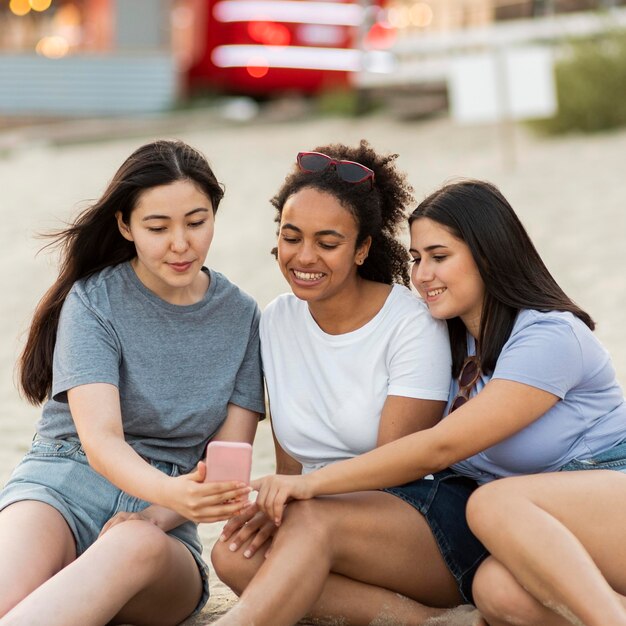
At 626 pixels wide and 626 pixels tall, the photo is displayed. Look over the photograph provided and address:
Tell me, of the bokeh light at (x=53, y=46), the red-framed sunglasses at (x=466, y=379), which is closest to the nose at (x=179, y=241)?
the red-framed sunglasses at (x=466, y=379)

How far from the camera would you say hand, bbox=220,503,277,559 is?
9.71ft

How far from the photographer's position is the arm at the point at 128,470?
2.73 m

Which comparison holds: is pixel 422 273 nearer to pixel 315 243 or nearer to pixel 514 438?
pixel 315 243

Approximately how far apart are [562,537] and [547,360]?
1.44 ft

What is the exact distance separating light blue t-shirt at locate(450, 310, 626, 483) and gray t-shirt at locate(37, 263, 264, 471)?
0.78 m

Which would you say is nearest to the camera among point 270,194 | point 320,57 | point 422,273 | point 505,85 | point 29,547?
point 29,547

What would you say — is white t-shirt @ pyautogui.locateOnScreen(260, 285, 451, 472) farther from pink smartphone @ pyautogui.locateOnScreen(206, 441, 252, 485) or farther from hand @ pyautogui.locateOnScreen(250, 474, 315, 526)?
pink smartphone @ pyautogui.locateOnScreen(206, 441, 252, 485)

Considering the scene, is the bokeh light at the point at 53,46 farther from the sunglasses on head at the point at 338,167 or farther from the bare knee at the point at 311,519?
the bare knee at the point at 311,519

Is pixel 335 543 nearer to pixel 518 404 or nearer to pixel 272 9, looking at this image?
pixel 518 404

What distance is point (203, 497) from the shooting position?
2.72 m

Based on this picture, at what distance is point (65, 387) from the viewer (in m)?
3.00

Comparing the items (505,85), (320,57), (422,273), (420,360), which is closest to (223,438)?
(420,360)

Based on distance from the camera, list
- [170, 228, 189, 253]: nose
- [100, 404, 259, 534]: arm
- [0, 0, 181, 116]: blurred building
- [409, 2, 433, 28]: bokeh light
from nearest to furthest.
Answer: [100, 404, 259, 534]: arm < [170, 228, 189, 253]: nose < [0, 0, 181, 116]: blurred building < [409, 2, 433, 28]: bokeh light

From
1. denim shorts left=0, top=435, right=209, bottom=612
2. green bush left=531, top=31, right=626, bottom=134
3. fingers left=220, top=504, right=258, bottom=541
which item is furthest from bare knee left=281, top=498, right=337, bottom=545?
green bush left=531, top=31, right=626, bottom=134
